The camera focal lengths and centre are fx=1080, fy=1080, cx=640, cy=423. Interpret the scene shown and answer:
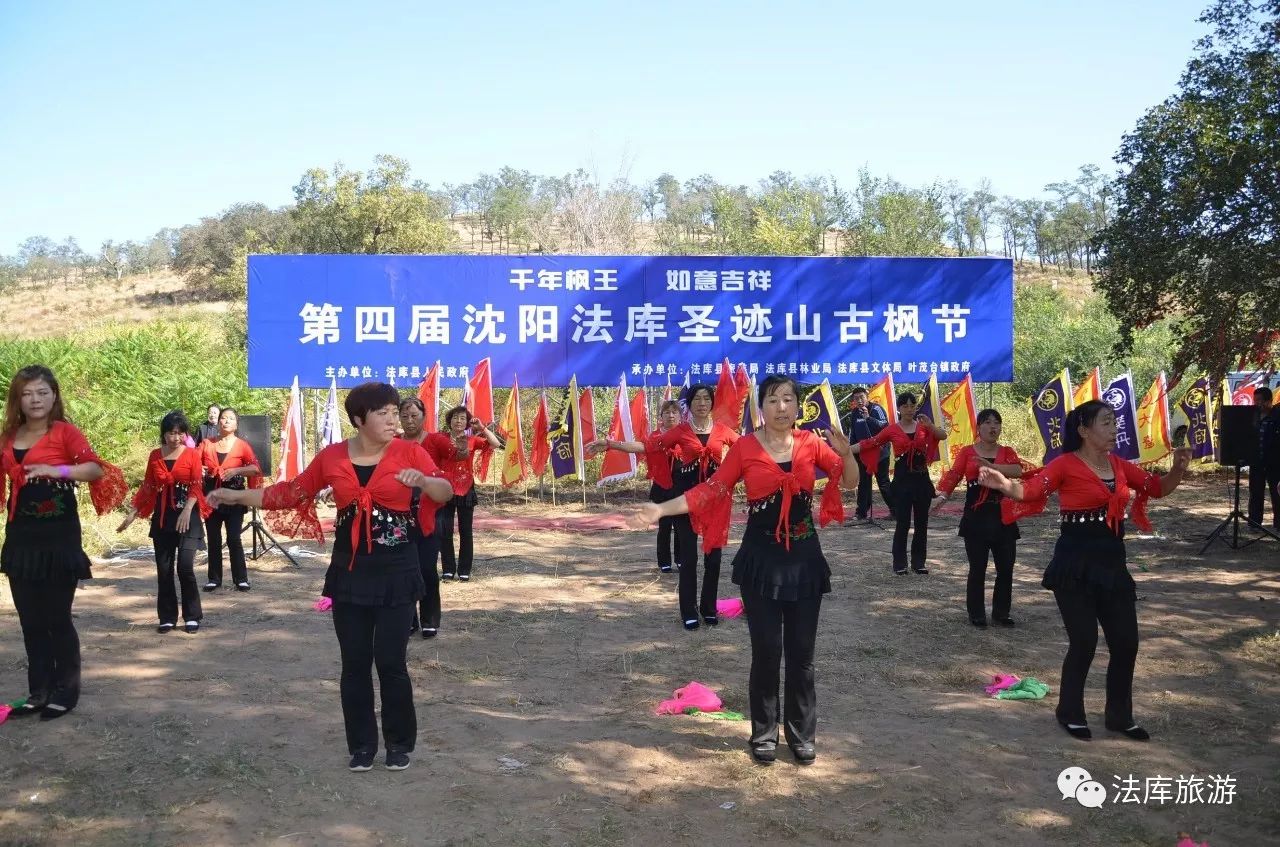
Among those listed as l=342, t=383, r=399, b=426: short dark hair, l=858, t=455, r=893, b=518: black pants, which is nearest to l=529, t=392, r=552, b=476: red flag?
l=858, t=455, r=893, b=518: black pants

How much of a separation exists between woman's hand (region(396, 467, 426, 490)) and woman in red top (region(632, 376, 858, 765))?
3.32 ft

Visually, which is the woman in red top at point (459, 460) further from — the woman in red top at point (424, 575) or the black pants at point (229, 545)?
the black pants at point (229, 545)

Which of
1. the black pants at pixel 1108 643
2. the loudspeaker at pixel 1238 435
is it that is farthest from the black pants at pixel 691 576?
the loudspeaker at pixel 1238 435

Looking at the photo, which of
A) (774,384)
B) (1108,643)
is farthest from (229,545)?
(1108,643)

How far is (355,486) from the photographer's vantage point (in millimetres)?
4707

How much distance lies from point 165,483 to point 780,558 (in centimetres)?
491

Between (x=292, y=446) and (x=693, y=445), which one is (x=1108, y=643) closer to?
(x=693, y=445)

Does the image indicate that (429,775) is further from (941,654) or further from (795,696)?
(941,654)

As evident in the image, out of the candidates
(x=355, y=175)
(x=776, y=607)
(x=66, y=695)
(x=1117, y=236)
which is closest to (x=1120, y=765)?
(x=776, y=607)

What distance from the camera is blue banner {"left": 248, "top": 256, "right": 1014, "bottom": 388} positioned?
1497 cm

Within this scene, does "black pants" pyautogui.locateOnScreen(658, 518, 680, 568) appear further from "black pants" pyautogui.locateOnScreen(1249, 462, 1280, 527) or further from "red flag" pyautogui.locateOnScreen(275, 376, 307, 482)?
"black pants" pyautogui.locateOnScreen(1249, 462, 1280, 527)

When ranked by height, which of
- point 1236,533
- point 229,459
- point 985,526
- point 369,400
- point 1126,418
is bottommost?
point 1236,533

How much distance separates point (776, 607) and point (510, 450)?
10.5 meters

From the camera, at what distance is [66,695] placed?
5.81 m
